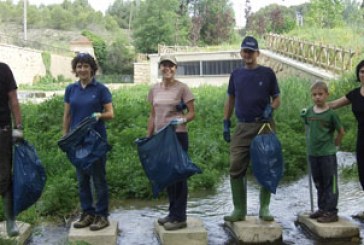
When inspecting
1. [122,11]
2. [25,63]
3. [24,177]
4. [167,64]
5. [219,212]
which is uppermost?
[122,11]

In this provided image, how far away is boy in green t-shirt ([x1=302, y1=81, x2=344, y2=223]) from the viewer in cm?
530

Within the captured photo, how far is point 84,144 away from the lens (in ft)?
16.2

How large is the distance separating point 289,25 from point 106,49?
19.2 meters

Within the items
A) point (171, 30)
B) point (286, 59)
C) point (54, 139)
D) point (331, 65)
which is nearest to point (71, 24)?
point (171, 30)

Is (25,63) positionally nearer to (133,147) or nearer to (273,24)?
(273,24)

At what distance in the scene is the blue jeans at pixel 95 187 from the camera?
198 inches

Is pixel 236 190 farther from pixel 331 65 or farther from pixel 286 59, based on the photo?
pixel 286 59

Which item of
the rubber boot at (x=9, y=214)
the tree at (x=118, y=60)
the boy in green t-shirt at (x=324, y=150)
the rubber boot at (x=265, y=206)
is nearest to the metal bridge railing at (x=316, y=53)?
the boy in green t-shirt at (x=324, y=150)

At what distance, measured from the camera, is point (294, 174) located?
8391 millimetres

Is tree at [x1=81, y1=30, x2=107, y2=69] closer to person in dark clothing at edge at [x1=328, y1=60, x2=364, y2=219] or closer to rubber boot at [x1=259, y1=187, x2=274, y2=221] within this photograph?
person in dark clothing at edge at [x1=328, y1=60, x2=364, y2=219]

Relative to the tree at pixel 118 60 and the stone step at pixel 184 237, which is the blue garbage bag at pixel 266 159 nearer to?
the stone step at pixel 184 237

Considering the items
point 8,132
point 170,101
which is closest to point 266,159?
point 170,101

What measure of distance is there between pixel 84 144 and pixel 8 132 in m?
0.70

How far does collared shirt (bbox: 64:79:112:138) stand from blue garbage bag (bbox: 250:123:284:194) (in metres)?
1.40
